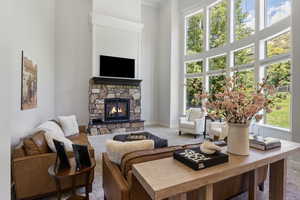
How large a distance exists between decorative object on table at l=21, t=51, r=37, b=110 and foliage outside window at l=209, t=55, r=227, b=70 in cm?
538

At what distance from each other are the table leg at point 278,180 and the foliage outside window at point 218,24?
4645mm

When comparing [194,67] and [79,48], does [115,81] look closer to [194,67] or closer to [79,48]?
[79,48]

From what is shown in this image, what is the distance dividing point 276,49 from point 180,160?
4.27m

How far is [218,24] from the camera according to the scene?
5.74 meters

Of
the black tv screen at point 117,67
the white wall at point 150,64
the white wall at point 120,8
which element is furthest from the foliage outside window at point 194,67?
the white wall at point 120,8

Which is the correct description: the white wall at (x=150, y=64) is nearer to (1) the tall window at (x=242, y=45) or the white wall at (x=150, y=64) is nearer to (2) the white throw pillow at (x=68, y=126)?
(1) the tall window at (x=242, y=45)

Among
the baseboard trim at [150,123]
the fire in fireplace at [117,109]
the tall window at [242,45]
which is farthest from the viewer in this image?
the baseboard trim at [150,123]

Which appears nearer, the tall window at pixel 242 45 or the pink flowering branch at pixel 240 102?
the pink flowering branch at pixel 240 102

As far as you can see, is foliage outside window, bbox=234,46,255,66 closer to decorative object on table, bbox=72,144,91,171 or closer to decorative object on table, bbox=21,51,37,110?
decorative object on table, bbox=72,144,91,171

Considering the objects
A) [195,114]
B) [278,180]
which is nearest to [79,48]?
[195,114]

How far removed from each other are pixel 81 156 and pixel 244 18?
5.64 m

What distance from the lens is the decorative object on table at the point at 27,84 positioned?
2.74 meters

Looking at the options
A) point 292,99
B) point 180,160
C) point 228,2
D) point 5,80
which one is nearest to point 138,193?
point 180,160

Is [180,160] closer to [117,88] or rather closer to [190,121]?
[190,121]
